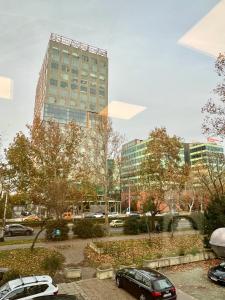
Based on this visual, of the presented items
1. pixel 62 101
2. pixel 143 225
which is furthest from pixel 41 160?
pixel 62 101

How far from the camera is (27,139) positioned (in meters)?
30.4

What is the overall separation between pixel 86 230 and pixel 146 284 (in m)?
16.7

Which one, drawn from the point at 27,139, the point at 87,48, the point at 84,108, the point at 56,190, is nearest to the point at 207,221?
the point at 56,190

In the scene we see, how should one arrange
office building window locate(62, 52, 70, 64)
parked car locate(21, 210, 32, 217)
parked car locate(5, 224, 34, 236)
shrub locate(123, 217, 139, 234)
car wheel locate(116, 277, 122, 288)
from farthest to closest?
office building window locate(62, 52, 70, 64) < parked car locate(21, 210, 32, 217) < parked car locate(5, 224, 34, 236) < shrub locate(123, 217, 139, 234) < car wheel locate(116, 277, 122, 288)

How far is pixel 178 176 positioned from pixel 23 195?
16341 millimetres

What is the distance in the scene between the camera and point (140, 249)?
83.1 feet

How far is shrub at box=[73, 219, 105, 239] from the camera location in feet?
97.8

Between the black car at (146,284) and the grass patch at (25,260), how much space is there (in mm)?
5299

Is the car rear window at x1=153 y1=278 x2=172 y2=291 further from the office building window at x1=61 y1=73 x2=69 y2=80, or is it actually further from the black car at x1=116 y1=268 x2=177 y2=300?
the office building window at x1=61 y1=73 x2=69 y2=80

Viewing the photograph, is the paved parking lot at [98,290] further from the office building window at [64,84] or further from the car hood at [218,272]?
the office building window at [64,84]

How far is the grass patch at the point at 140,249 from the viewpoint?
72.0ft

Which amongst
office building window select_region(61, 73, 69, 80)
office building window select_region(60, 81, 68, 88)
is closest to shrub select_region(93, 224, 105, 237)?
office building window select_region(60, 81, 68, 88)

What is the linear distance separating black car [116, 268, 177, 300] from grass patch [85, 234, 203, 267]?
551cm

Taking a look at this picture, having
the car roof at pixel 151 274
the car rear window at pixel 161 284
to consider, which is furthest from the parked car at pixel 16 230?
the car rear window at pixel 161 284
